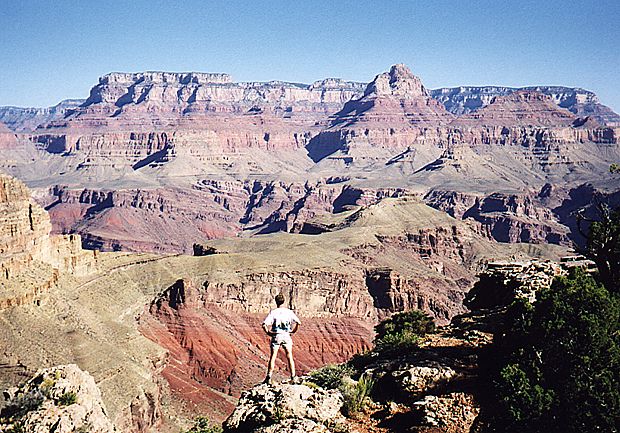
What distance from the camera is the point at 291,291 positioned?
100312 mm

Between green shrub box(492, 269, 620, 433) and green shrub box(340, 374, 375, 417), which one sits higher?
green shrub box(492, 269, 620, 433)

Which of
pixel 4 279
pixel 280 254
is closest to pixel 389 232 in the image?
pixel 280 254

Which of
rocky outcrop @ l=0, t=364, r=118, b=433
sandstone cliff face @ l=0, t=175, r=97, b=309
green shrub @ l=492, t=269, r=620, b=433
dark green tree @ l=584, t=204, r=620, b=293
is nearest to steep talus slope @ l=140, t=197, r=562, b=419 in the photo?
sandstone cliff face @ l=0, t=175, r=97, b=309

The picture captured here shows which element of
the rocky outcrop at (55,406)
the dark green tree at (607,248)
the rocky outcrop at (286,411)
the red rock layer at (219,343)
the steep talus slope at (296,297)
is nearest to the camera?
the rocky outcrop at (286,411)

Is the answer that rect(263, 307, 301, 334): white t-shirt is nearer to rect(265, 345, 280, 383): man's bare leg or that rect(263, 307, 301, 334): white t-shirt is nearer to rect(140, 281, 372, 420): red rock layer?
rect(265, 345, 280, 383): man's bare leg

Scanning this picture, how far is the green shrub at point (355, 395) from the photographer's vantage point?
20.5 metres

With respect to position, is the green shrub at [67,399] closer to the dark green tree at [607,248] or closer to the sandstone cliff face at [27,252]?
the dark green tree at [607,248]

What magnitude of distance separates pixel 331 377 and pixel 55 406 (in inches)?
376

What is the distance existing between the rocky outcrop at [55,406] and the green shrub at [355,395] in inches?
343

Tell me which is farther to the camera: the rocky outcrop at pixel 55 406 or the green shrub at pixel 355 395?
the rocky outcrop at pixel 55 406

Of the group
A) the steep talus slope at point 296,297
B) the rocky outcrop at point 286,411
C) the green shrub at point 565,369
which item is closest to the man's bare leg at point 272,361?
the rocky outcrop at point 286,411

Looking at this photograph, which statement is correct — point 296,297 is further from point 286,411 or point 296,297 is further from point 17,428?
point 286,411

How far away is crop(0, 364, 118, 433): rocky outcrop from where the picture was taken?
21734mm

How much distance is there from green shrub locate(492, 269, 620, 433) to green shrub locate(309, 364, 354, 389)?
5.15 meters
